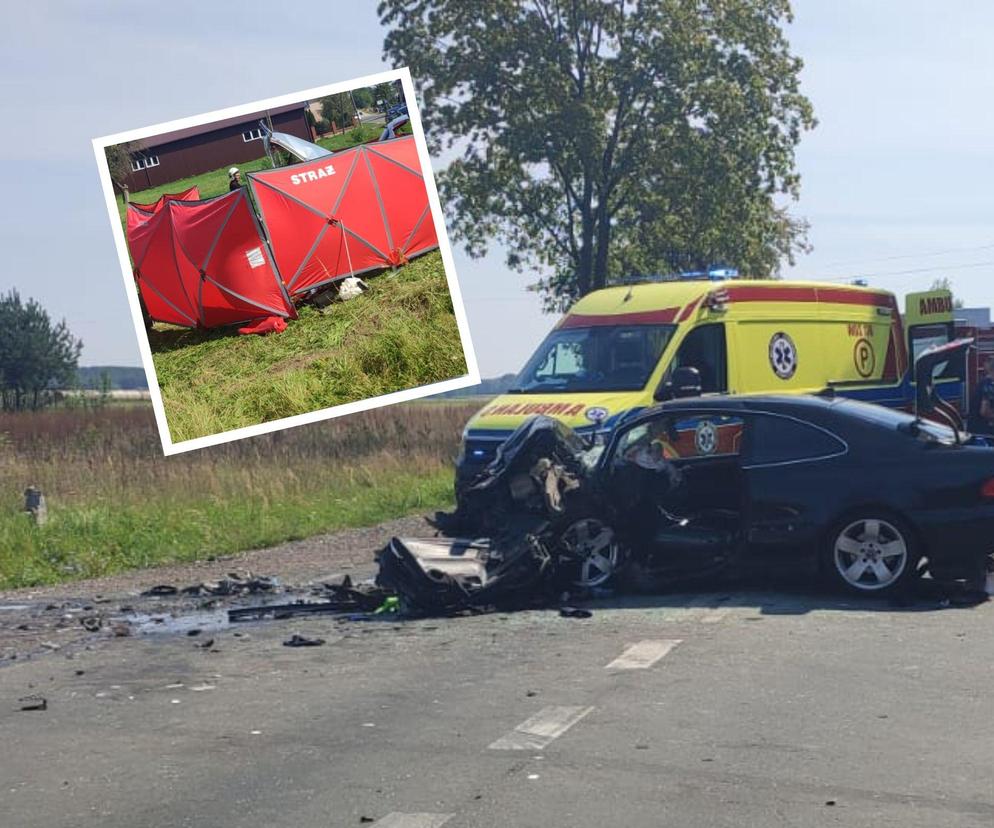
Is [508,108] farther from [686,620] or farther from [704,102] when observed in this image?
[686,620]

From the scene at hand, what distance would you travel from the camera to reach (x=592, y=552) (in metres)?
11.8

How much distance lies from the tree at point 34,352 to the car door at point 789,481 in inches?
2317

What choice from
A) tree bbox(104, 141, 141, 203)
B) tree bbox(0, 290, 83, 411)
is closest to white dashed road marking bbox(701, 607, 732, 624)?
tree bbox(104, 141, 141, 203)

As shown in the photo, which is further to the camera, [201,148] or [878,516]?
[201,148]

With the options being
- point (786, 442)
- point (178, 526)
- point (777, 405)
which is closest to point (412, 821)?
point (786, 442)

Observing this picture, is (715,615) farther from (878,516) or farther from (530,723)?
(530,723)

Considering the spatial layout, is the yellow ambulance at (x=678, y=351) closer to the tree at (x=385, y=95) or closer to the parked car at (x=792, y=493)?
the parked car at (x=792, y=493)

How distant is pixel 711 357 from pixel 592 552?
5680 millimetres

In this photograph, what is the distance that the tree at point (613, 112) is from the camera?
38.2m

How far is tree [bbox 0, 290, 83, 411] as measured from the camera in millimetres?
67625

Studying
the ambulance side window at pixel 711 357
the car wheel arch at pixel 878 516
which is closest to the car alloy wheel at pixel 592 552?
the car wheel arch at pixel 878 516

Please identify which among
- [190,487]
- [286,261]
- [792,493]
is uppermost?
[286,261]

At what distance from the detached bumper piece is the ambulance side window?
5.75m

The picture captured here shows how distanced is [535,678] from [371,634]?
2.22m
